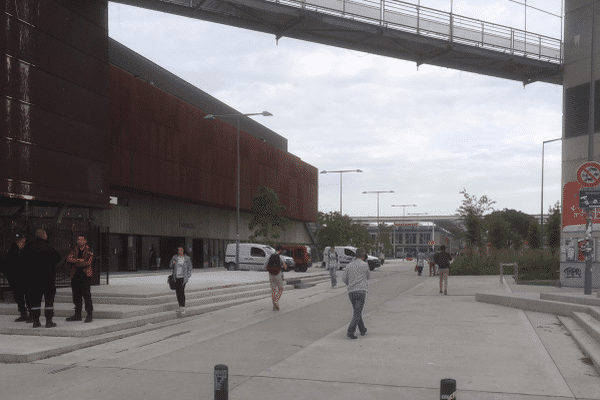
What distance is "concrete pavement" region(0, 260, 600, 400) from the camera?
21.5 ft

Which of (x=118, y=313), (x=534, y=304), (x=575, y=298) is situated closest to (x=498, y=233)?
(x=534, y=304)

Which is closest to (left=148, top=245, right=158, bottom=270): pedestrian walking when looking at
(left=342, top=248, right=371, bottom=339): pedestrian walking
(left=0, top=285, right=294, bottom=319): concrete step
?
(left=0, top=285, right=294, bottom=319): concrete step

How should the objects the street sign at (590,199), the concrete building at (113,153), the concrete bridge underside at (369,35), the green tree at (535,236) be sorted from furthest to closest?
1. the green tree at (535,236)
2. the concrete bridge underside at (369,35)
3. the concrete building at (113,153)
4. the street sign at (590,199)

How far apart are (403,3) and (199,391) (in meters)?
17.2

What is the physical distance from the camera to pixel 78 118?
17.2 meters

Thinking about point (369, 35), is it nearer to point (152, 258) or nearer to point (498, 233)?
point (152, 258)

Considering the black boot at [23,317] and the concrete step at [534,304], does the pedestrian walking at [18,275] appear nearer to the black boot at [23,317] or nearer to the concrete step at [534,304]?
the black boot at [23,317]

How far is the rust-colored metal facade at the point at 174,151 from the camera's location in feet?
109

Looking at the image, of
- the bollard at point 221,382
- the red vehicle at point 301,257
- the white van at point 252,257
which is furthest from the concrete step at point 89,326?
the red vehicle at point 301,257

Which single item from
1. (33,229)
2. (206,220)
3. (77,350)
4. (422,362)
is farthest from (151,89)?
(422,362)

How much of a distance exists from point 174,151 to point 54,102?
22.4 metres

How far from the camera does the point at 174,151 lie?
38562 millimetres

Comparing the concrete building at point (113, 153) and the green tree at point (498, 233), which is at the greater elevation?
the concrete building at point (113, 153)

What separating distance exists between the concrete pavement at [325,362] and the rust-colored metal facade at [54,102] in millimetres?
6039
